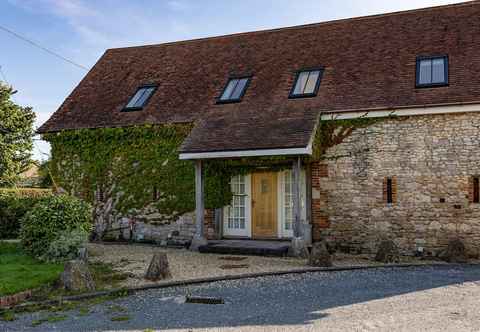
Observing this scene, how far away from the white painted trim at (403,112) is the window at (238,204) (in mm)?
3192

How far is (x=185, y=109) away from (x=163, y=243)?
164 inches

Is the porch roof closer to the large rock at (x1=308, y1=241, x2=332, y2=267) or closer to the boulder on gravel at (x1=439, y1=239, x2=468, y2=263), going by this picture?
the large rock at (x1=308, y1=241, x2=332, y2=267)

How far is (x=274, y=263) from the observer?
10.9 m

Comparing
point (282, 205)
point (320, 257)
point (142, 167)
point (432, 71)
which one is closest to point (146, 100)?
point (142, 167)

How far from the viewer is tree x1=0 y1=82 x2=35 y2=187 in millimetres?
28469

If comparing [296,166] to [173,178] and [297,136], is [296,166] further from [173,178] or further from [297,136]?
[173,178]

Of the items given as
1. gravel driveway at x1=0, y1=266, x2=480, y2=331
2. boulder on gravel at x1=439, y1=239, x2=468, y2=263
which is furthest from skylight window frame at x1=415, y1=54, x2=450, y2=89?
gravel driveway at x1=0, y1=266, x2=480, y2=331

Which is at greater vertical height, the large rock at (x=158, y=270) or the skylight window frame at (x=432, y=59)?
the skylight window frame at (x=432, y=59)

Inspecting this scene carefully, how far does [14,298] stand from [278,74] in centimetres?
999

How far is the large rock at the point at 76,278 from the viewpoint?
8.09 metres

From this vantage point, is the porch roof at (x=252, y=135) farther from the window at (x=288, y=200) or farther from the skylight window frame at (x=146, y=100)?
the skylight window frame at (x=146, y=100)

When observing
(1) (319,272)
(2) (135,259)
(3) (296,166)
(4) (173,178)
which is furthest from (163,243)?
(1) (319,272)

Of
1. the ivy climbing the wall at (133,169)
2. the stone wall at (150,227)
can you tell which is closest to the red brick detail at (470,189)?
the ivy climbing the wall at (133,169)

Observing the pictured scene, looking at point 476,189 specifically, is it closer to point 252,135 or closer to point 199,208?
point 252,135
